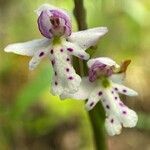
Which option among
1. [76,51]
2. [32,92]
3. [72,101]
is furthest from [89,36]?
[72,101]

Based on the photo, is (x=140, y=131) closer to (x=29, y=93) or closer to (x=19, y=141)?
(x=19, y=141)

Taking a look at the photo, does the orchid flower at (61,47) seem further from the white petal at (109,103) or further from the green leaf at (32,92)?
the green leaf at (32,92)

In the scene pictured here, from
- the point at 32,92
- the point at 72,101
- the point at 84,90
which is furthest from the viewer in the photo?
the point at 72,101

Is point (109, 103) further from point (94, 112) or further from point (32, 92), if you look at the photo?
point (32, 92)

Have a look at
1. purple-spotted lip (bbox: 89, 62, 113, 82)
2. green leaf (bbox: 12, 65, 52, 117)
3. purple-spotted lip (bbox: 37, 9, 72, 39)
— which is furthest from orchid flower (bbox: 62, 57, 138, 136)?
green leaf (bbox: 12, 65, 52, 117)

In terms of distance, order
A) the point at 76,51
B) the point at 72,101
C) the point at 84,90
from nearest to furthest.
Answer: the point at 76,51 → the point at 84,90 → the point at 72,101

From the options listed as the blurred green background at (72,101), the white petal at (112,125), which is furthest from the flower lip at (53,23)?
the blurred green background at (72,101)

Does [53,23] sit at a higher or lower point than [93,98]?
higher
